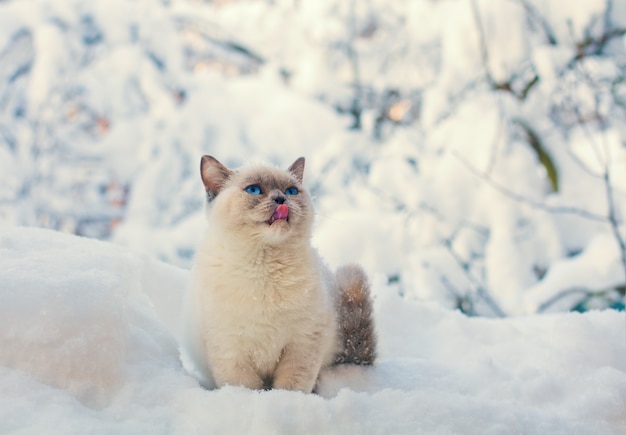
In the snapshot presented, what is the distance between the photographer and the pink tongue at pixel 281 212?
1.38 metres

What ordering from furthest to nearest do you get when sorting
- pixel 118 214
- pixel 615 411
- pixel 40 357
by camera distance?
pixel 118 214 → pixel 615 411 → pixel 40 357

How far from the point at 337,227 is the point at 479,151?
1174 millimetres

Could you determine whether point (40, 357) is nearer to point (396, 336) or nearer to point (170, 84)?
point (396, 336)

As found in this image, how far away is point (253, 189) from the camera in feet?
4.82

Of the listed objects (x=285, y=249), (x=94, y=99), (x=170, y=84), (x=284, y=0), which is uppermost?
(x=284, y=0)

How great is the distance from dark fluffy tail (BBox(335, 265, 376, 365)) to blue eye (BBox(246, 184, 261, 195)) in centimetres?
46

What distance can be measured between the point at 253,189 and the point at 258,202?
0.22 feet

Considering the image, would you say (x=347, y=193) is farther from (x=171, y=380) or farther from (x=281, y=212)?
(x=171, y=380)

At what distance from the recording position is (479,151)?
12.8 ft

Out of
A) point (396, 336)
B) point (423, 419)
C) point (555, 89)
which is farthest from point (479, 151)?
point (423, 419)

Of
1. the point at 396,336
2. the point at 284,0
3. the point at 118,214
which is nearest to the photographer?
the point at 396,336

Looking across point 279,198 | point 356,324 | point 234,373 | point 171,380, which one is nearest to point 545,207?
point 356,324

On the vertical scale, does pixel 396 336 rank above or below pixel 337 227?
below

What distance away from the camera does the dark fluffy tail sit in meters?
1.64
